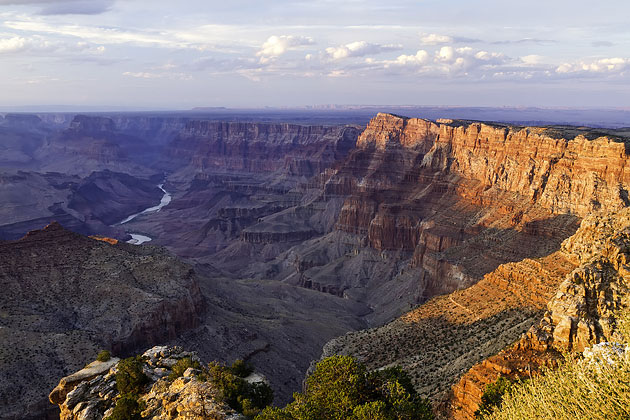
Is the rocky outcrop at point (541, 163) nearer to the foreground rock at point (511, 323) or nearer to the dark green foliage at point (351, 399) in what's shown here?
the foreground rock at point (511, 323)

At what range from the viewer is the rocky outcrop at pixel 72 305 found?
4716cm

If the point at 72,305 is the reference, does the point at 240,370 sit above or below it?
above

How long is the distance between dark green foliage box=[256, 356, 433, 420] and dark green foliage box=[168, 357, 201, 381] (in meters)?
9.17

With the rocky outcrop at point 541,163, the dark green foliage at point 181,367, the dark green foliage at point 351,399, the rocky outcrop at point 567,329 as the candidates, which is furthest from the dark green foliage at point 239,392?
the rocky outcrop at point 541,163

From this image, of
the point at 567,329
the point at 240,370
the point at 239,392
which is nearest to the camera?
the point at 567,329

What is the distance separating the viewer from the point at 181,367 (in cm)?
3453

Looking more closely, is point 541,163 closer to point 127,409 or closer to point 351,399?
point 351,399

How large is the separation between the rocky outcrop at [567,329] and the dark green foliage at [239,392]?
11.8 meters

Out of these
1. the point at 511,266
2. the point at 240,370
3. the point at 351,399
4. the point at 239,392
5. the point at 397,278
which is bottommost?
the point at 397,278

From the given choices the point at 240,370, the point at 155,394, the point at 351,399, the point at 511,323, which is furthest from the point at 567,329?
the point at 155,394

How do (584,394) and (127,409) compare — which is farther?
(127,409)

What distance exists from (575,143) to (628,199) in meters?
15.9

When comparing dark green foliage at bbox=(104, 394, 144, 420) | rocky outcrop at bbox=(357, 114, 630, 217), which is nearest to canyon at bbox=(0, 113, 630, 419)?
rocky outcrop at bbox=(357, 114, 630, 217)

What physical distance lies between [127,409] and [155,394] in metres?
1.96
